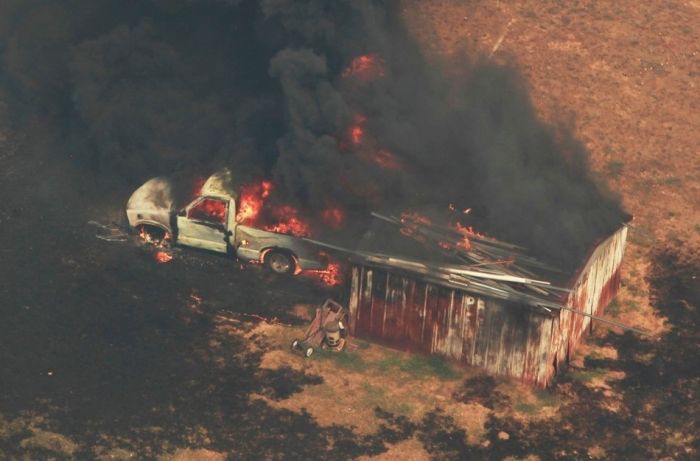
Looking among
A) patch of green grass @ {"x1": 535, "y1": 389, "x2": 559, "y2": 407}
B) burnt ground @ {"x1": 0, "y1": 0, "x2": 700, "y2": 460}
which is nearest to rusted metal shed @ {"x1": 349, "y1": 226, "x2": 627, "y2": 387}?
patch of green grass @ {"x1": 535, "y1": 389, "x2": 559, "y2": 407}

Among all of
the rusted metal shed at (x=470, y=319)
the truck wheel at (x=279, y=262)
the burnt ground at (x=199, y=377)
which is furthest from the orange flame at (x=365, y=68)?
the rusted metal shed at (x=470, y=319)

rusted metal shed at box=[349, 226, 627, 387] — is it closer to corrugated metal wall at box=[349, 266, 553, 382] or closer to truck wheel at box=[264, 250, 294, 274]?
corrugated metal wall at box=[349, 266, 553, 382]

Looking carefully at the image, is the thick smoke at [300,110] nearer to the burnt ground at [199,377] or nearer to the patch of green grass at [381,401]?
the burnt ground at [199,377]

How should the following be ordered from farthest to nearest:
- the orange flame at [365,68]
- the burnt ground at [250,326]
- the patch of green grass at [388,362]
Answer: the orange flame at [365,68], the patch of green grass at [388,362], the burnt ground at [250,326]

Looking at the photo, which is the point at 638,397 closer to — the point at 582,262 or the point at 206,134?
the point at 582,262

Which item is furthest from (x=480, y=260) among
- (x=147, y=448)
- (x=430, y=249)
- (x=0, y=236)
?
(x=0, y=236)

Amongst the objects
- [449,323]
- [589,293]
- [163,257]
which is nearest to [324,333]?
[449,323]
